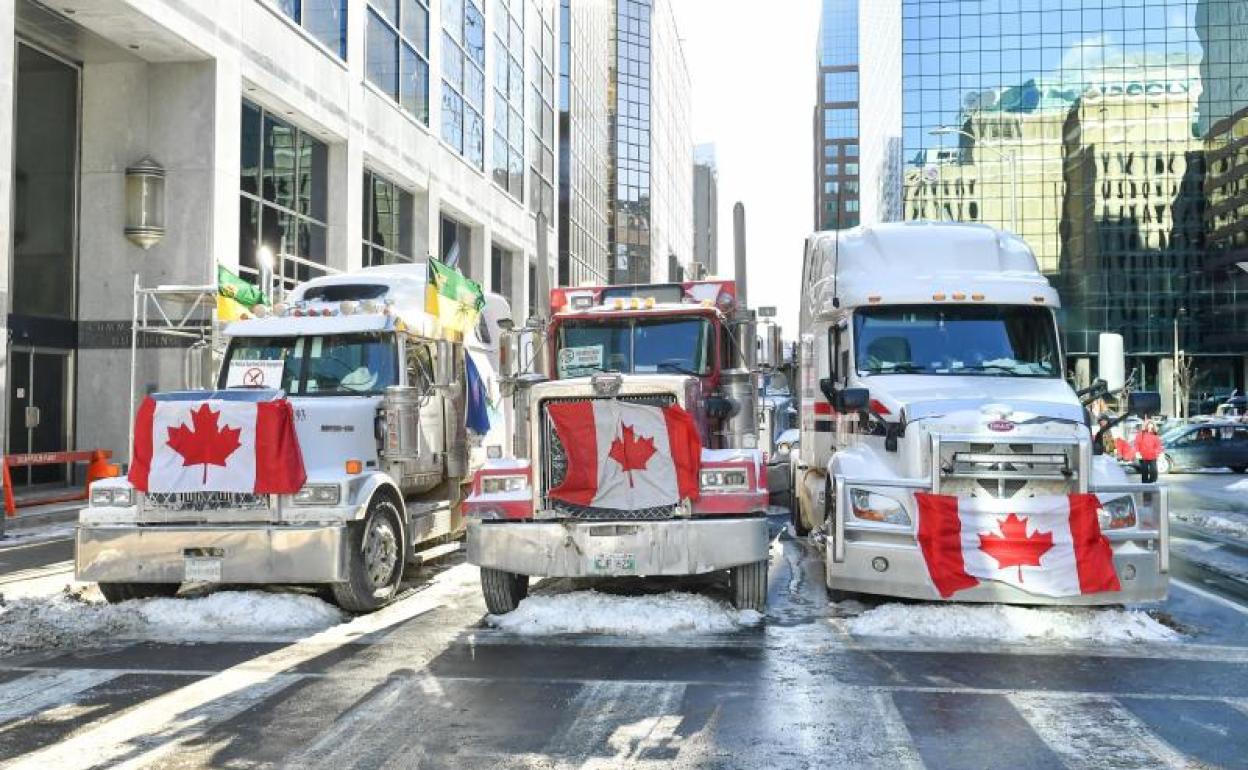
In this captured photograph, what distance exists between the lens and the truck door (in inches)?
413

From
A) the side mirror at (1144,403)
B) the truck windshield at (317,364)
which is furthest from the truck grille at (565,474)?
the side mirror at (1144,403)

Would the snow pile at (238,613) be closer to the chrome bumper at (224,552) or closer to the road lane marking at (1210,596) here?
the chrome bumper at (224,552)

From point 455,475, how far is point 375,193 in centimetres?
2066

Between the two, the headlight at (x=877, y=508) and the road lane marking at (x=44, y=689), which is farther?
the headlight at (x=877, y=508)

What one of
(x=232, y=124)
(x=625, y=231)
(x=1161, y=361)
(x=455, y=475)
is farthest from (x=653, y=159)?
(x=455, y=475)

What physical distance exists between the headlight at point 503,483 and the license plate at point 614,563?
877 millimetres

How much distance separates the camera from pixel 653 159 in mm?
93812

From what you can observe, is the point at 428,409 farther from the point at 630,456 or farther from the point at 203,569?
the point at 630,456

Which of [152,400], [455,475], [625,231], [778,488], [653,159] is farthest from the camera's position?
[653,159]

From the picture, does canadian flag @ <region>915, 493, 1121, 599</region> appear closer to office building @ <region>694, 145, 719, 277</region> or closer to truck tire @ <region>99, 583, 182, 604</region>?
truck tire @ <region>99, 583, 182, 604</region>

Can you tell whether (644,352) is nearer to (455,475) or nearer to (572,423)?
(572,423)

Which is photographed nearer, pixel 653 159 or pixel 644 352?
pixel 644 352

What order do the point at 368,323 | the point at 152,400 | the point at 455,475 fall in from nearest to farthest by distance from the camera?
1. the point at 152,400
2. the point at 368,323
3. the point at 455,475

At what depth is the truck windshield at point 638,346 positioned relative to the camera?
1016cm
